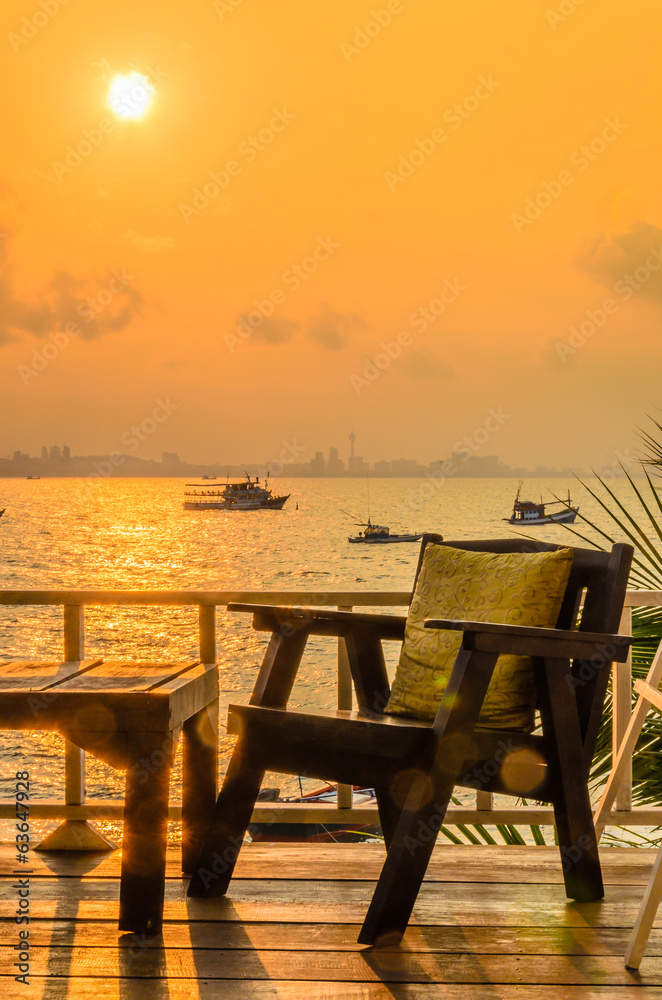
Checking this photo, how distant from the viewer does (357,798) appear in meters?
12.9

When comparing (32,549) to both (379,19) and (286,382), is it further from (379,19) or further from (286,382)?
(379,19)

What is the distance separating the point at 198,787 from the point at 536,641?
3.13 ft

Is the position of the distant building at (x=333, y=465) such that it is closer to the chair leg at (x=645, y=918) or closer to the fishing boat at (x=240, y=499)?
the chair leg at (x=645, y=918)

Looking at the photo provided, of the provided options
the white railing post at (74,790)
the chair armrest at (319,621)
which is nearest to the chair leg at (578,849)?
the chair armrest at (319,621)

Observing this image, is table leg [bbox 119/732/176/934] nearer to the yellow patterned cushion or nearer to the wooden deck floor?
the wooden deck floor

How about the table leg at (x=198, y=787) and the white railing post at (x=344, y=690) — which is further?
the white railing post at (x=344, y=690)

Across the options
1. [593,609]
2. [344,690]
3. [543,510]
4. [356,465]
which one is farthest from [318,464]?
[593,609]

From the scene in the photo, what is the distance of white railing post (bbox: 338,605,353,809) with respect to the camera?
2.32 metres

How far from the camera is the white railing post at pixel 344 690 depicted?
2.32 metres

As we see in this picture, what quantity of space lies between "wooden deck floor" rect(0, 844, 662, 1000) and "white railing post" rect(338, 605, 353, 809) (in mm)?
171

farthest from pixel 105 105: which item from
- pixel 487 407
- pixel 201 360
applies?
pixel 487 407

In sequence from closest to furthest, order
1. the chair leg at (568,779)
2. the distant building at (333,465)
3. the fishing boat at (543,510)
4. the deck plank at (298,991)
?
the deck plank at (298,991), the chair leg at (568,779), the fishing boat at (543,510), the distant building at (333,465)

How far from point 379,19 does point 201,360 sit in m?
28.9

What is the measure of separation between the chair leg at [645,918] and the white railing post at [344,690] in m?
0.92
